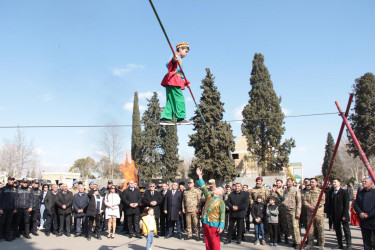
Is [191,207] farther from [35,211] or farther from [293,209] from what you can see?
[35,211]

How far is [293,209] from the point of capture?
23.1 ft

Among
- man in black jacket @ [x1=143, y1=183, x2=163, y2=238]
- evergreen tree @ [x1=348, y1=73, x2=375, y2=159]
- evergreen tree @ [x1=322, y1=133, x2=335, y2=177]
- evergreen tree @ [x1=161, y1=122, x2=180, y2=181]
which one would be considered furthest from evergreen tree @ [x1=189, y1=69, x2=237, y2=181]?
evergreen tree @ [x1=322, y1=133, x2=335, y2=177]

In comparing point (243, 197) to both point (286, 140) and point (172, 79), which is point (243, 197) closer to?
point (172, 79)

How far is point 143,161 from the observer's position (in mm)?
30297

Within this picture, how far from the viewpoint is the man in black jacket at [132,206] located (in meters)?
→ 8.33

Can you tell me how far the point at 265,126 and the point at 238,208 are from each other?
20.1 metres

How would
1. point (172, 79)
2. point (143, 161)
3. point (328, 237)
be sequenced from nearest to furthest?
point (172, 79) < point (328, 237) < point (143, 161)

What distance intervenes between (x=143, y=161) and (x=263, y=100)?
42.2 ft

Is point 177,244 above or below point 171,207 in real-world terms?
below

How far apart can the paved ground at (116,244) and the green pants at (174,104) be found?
319 centimetres

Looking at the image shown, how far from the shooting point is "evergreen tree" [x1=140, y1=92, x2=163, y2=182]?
30.0 m

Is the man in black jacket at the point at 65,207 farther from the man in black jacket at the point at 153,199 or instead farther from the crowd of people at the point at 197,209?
the man in black jacket at the point at 153,199

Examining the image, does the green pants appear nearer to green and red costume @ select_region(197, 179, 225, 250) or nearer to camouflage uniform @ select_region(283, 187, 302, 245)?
green and red costume @ select_region(197, 179, 225, 250)

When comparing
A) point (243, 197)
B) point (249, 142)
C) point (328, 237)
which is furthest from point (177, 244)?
point (249, 142)
